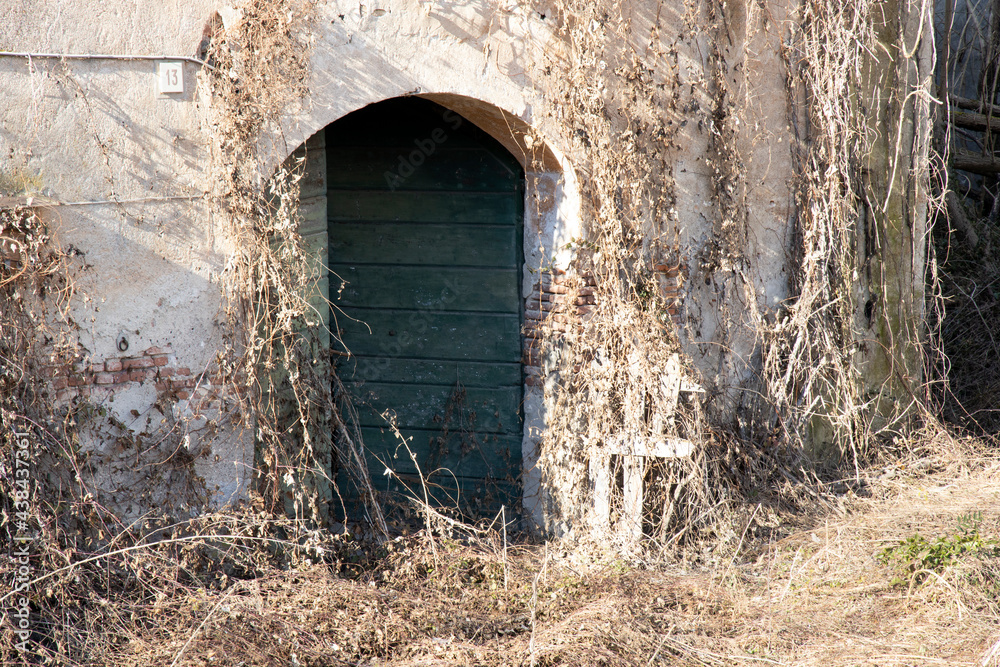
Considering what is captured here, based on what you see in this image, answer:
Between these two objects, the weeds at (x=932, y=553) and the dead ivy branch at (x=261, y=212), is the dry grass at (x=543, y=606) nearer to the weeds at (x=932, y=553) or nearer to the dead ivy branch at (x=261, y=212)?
the weeds at (x=932, y=553)

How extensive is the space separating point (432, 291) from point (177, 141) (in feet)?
5.79

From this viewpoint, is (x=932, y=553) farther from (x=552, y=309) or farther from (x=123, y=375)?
(x=123, y=375)

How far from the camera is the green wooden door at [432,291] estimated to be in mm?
4992

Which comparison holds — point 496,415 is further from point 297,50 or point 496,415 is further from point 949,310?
point 949,310

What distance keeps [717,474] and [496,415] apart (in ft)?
4.31

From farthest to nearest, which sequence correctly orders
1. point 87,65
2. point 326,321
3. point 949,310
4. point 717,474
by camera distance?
point 949,310, point 326,321, point 717,474, point 87,65

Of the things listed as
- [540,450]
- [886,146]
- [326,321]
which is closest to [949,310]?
[886,146]

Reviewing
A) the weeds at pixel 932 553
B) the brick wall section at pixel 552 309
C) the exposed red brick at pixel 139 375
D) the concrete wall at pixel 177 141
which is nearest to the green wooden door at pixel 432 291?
the brick wall section at pixel 552 309

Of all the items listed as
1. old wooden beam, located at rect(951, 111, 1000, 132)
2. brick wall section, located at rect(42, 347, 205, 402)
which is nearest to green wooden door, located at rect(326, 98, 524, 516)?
brick wall section, located at rect(42, 347, 205, 402)

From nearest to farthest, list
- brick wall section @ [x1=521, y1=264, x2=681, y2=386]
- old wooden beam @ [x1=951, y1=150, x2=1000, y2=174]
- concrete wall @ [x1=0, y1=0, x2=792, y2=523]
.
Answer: concrete wall @ [x1=0, y1=0, x2=792, y2=523]
brick wall section @ [x1=521, y1=264, x2=681, y2=386]
old wooden beam @ [x1=951, y1=150, x2=1000, y2=174]

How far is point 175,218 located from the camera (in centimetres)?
390

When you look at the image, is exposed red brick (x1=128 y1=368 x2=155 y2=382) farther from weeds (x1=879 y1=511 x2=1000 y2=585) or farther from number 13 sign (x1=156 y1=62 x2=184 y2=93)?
weeds (x1=879 y1=511 x2=1000 y2=585)

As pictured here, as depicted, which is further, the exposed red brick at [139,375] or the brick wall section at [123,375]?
the exposed red brick at [139,375]

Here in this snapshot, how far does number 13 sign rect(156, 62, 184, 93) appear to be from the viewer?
380 cm
